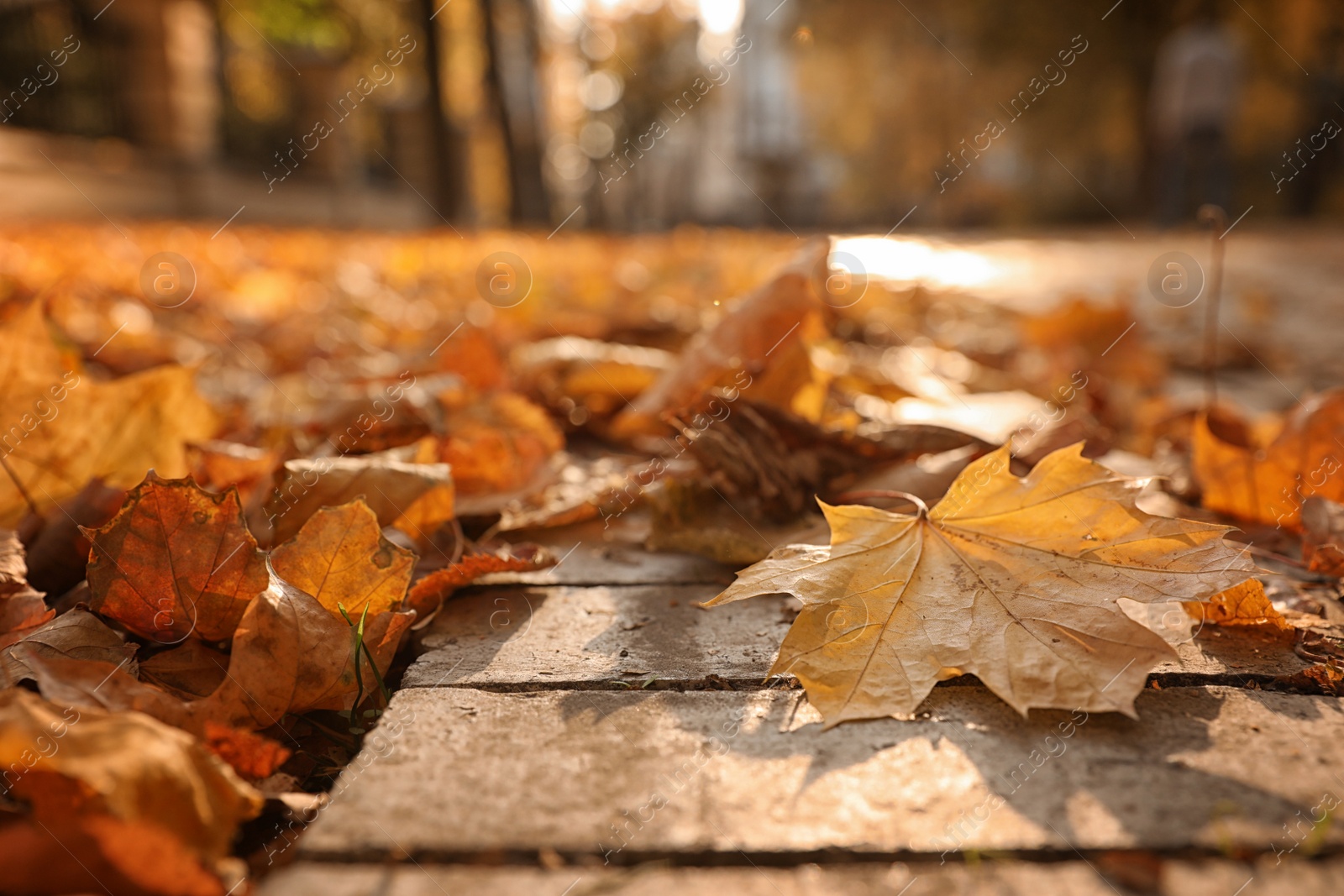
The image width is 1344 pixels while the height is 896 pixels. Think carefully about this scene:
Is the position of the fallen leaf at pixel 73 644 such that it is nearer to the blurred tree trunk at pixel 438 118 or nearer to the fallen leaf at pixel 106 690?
the fallen leaf at pixel 106 690

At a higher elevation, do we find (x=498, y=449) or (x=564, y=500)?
(x=498, y=449)

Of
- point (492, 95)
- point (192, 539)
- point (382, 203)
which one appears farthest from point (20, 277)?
point (382, 203)

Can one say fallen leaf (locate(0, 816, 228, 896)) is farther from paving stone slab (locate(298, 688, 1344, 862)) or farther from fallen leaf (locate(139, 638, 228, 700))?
fallen leaf (locate(139, 638, 228, 700))

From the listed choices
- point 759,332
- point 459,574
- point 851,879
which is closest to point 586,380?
point 759,332

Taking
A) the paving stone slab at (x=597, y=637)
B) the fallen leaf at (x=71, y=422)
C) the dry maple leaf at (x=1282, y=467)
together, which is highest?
the fallen leaf at (x=71, y=422)

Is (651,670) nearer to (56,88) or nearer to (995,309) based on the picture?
(995,309)

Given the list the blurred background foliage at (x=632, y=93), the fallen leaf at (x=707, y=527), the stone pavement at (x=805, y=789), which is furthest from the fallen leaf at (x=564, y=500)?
the blurred background foliage at (x=632, y=93)

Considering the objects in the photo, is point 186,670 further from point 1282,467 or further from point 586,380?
point 1282,467
